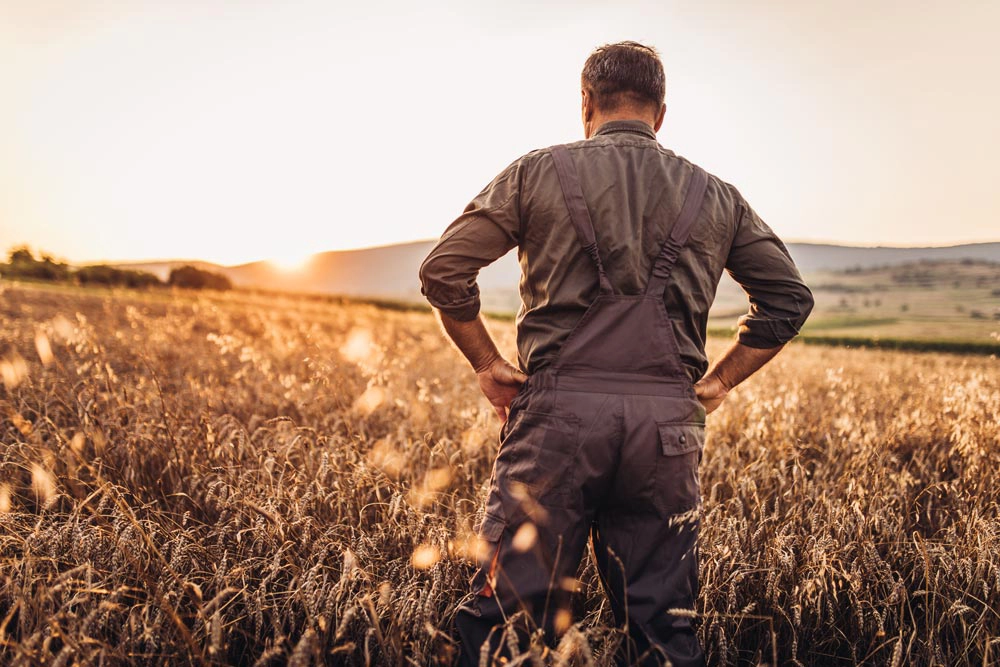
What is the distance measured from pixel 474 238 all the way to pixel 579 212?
442 mm

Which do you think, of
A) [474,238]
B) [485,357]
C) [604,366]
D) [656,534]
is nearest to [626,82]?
[474,238]

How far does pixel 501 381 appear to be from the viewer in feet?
8.15

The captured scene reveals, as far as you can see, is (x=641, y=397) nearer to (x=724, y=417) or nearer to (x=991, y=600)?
(x=991, y=600)

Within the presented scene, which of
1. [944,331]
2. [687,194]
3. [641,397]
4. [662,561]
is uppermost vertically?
[687,194]

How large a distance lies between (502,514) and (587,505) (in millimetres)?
352

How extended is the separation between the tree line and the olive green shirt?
3712 cm

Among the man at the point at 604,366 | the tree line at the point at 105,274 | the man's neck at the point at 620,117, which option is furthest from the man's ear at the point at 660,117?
the tree line at the point at 105,274

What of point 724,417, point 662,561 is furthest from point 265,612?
point 724,417

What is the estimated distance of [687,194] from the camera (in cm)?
228

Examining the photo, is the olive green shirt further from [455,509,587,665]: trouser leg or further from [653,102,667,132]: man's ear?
[455,509,587,665]: trouser leg

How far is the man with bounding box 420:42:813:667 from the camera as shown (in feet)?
7.16

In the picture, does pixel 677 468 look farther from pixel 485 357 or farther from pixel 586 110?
pixel 586 110

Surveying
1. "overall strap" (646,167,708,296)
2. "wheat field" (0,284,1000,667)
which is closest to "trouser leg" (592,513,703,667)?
"wheat field" (0,284,1000,667)

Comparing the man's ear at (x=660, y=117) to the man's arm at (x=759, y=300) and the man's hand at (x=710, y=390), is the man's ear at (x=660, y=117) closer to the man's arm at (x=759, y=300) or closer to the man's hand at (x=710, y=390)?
the man's arm at (x=759, y=300)
